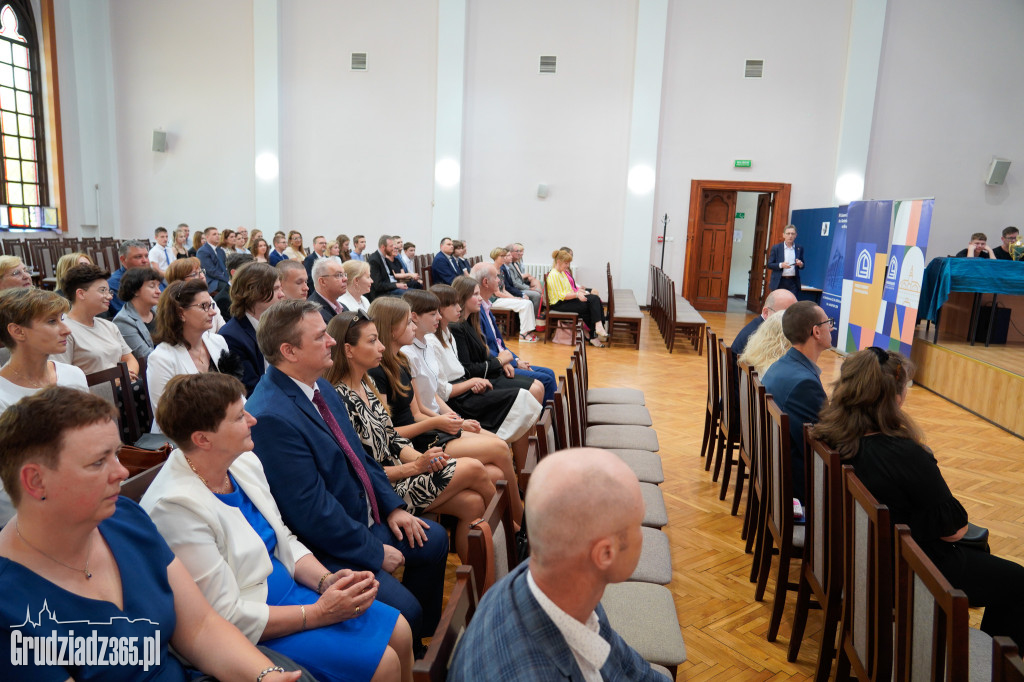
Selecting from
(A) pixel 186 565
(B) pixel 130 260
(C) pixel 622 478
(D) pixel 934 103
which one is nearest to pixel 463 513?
(A) pixel 186 565

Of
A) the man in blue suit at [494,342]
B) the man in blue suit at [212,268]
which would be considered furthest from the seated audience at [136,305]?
the man in blue suit at [212,268]

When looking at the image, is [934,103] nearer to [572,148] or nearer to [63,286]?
[572,148]

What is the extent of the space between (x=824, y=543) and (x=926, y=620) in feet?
2.60

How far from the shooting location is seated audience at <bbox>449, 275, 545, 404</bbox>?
14.9 feet

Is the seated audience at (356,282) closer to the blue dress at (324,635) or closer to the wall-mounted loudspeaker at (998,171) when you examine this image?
the blue dress at (324,635)

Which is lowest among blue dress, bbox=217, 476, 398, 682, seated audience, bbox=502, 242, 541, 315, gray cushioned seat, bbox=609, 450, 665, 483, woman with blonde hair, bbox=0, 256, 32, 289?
gray cushioned seat, bbox=609, 450, 665, 483

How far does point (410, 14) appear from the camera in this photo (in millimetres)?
12352

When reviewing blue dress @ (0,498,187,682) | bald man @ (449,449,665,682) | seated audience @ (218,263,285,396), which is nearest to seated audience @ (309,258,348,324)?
seated audience @ (218,263,285,396)

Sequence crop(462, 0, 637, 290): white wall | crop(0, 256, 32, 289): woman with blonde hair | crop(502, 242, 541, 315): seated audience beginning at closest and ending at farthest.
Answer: crop(0, 256, 32, 289): woman with blonde hair < crop(502, 242, 541, 315): seated audience < crop(462, 0, 637, 290): white wall

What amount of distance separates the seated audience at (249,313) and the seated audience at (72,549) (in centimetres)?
221

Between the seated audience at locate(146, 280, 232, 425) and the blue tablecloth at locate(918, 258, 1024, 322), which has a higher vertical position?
the blue tablecloth at locate(918, 258, 1024, 322)

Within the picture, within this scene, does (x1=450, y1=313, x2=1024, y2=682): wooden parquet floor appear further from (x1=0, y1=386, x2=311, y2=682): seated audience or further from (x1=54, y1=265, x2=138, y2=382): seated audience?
(x1=54, y1=265, x2=138, y2=382): seated audience

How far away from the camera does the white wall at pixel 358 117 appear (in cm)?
1244

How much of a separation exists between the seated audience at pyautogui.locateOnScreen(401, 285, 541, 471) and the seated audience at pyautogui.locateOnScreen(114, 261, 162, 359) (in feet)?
5.30
